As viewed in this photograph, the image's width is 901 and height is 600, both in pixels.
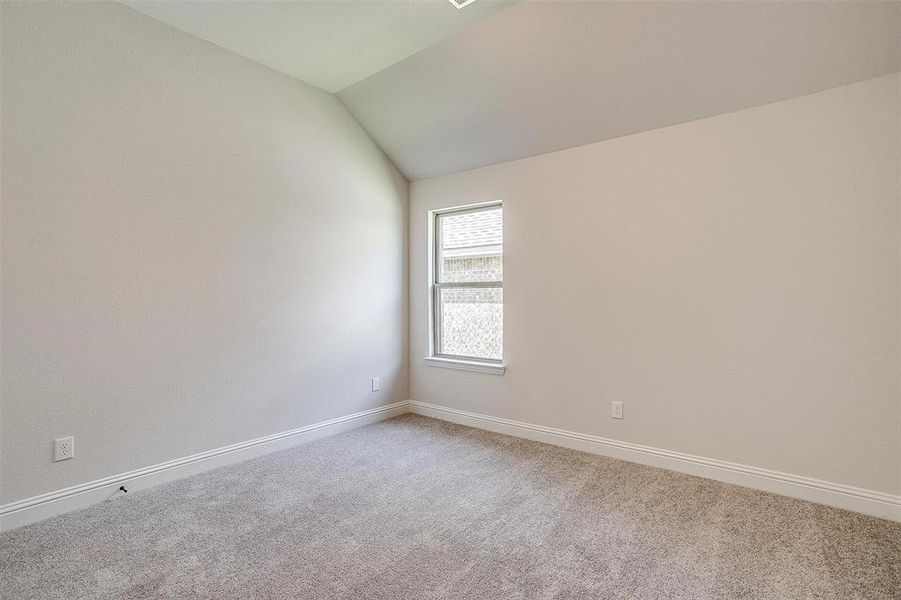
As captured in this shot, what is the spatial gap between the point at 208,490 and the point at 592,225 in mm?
2898

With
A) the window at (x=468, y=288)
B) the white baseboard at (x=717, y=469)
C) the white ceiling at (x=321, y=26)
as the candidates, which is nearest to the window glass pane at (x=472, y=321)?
the window at (x=468, y=288)

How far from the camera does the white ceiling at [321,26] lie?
249 cm

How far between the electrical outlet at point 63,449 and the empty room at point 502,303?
0.01 m

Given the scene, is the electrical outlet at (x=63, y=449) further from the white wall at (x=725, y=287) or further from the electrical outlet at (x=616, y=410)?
the electrical outlet at (x=616, y=410)

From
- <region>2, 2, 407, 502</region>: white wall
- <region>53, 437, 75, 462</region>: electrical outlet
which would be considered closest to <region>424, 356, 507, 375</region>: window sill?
<region>2, 2, 407, 502</region>: white wall

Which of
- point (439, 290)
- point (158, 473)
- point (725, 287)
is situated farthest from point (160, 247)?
point (725, 287)

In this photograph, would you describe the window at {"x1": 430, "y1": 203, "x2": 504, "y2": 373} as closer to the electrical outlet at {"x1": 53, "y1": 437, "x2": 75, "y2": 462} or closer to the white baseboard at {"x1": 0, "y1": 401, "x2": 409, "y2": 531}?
the white baseboard at {"x1": 0, "y1": 401, "x2": 409, "y2": 531}

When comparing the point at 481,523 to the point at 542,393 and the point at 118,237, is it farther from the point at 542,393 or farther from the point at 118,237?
the point at 118,237

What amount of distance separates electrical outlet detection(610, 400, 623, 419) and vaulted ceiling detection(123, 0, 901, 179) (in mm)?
1795

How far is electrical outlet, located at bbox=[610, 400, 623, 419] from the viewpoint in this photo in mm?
3008

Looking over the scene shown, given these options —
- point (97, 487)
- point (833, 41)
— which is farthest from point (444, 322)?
point (833, 41)

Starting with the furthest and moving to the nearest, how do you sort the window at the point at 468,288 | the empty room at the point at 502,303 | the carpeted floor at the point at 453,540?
the window at the point at 468,288, the empty room at the point at 502,303, the carpeted floor at the point at 453,540

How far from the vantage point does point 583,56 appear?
2621 mm

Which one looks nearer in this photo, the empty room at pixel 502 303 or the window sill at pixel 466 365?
the empty room at pixel 502 303
